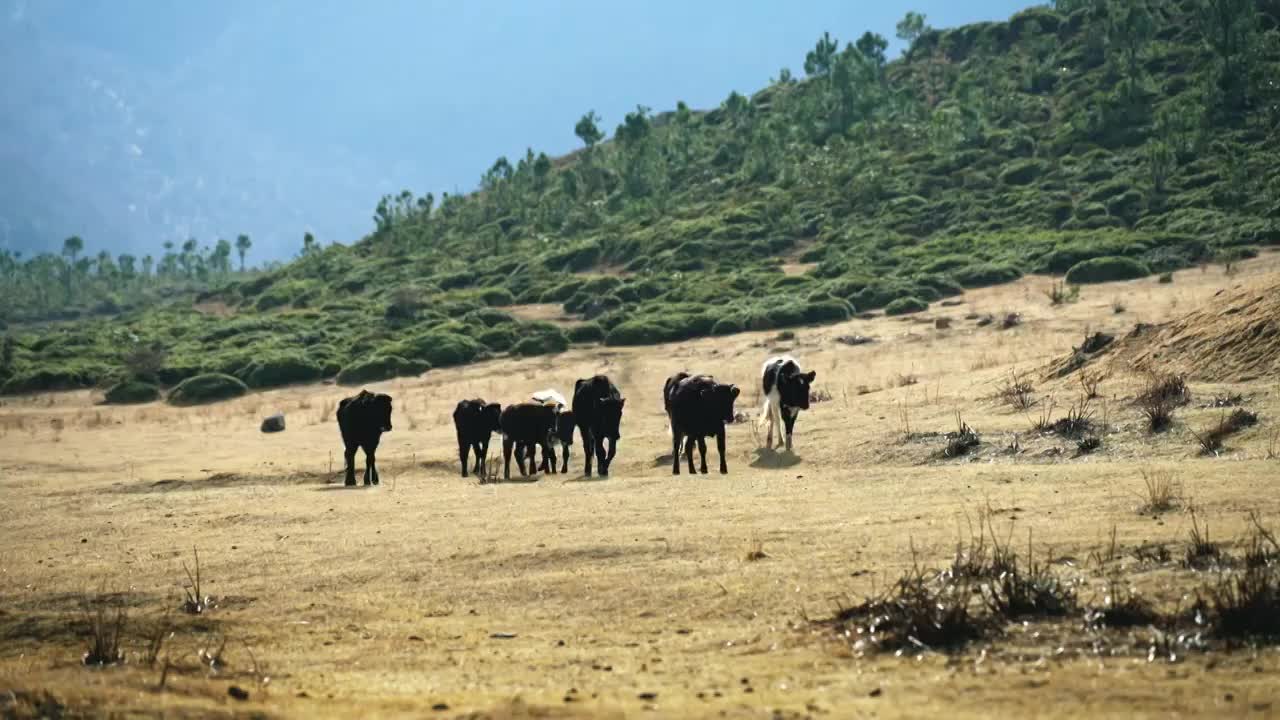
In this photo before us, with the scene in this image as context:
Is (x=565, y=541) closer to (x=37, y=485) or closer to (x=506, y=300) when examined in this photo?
(x=37, y=485)

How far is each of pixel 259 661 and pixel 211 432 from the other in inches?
1077

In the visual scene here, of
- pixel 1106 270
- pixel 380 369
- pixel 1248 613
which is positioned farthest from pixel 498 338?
pixel 1248 613

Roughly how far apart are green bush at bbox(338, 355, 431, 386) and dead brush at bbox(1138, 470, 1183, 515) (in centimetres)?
4025

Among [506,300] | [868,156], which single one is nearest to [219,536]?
[506,300]

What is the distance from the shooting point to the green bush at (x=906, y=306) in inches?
2058

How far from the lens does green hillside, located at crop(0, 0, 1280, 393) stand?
190 feet

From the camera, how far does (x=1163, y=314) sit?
3716 centimetres

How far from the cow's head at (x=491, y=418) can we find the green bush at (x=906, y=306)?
103 feet

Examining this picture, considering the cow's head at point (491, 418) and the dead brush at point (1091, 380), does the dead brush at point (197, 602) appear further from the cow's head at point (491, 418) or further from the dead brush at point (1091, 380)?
the dead brush at point (1091, 380)

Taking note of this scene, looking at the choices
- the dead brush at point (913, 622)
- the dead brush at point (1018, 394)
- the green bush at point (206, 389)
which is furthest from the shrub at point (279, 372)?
the dead brush at point (913, 622)

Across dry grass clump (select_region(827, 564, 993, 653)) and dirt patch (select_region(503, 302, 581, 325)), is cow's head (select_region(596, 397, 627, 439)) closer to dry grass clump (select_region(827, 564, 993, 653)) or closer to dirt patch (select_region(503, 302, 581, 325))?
dry grass clump (select_region(827, 564, 993, 653))

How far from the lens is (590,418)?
21734 millimetres

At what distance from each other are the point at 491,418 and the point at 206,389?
30.1 metres

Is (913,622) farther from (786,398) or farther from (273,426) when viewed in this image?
(273,426)
